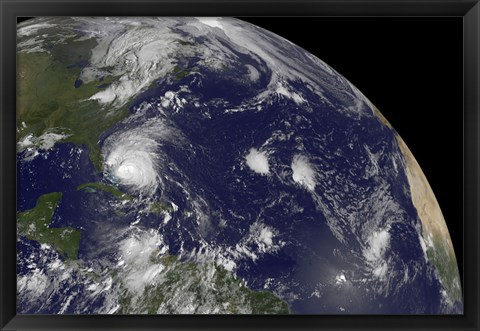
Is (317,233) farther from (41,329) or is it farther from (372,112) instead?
(41,329)

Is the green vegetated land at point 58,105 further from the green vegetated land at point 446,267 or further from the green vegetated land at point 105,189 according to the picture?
the green vegetated land at point 446,267

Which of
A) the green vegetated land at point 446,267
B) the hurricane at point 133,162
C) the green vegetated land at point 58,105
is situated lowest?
the green vegetated land at point 446,267

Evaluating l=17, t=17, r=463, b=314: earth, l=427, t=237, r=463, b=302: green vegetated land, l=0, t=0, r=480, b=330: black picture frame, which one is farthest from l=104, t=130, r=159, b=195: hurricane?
l=427, t=237, r=463, b=302: green vegetated land

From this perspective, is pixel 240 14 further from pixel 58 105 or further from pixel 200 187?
pixel 58 105

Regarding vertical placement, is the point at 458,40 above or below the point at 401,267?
above

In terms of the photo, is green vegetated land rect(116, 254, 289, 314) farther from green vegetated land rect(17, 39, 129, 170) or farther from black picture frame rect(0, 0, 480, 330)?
green vegetated land rect(17, 39, 129, 170)

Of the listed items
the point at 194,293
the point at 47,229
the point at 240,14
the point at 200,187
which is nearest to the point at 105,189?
the point at 47,229

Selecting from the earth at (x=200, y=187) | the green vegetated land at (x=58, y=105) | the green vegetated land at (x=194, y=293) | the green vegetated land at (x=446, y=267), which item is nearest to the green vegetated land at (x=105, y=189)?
the earth at (x=200, y=187)

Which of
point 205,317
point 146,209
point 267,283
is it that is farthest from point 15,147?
point 267,283
